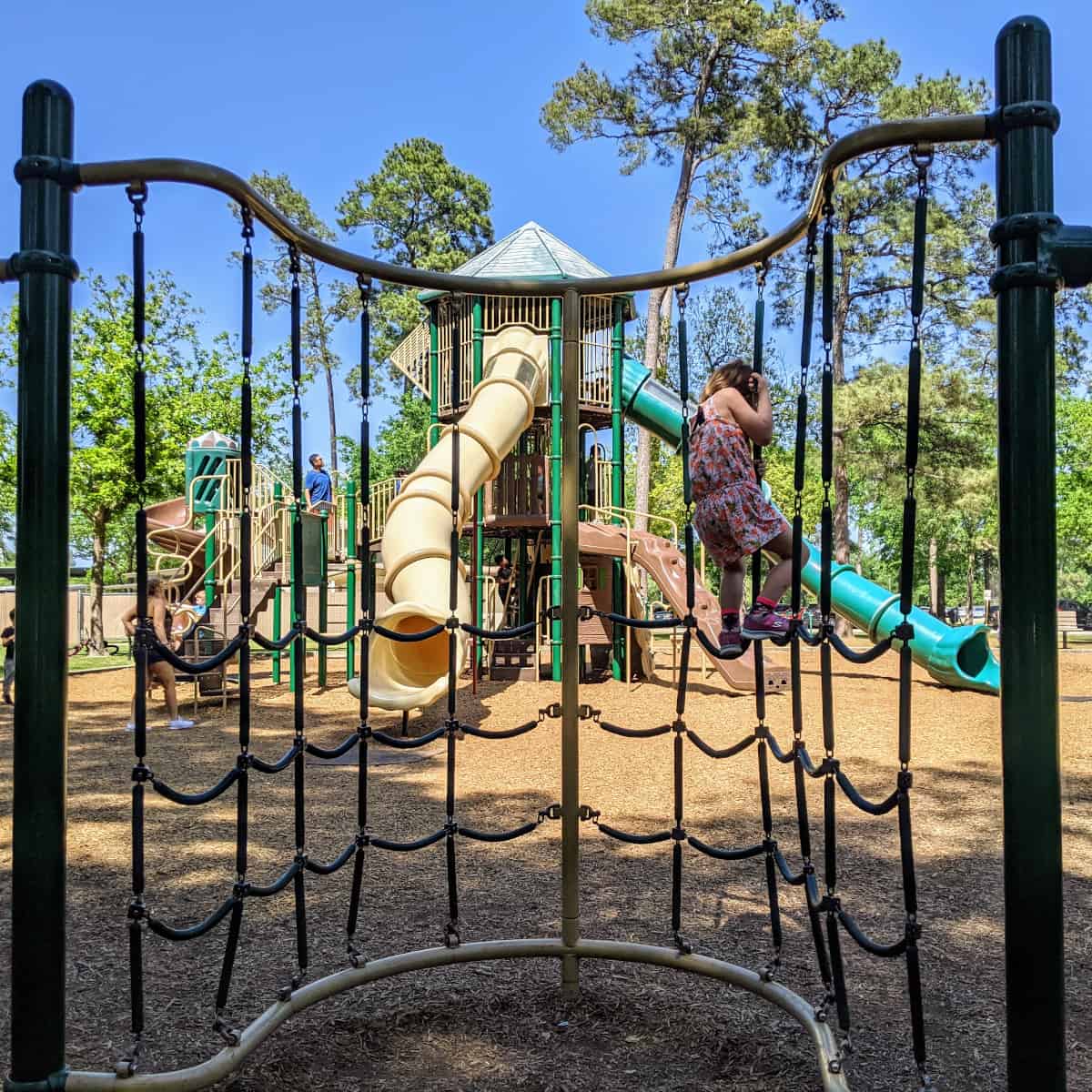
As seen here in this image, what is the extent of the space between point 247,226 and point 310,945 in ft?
8.38

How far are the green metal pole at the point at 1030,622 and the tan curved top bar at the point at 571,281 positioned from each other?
0.42 ft

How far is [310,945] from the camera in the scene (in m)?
3.69

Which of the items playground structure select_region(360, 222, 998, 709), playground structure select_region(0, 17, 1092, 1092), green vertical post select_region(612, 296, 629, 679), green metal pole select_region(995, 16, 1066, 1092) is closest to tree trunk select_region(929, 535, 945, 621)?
playground structure select_region(360, 222, 998, 709)

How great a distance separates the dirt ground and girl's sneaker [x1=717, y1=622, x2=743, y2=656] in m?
1.11

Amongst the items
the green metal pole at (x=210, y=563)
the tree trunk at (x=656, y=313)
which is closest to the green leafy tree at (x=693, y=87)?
the tree trunk at (x=656, y=313)

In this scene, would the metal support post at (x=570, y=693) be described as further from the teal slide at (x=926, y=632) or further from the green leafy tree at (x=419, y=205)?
the green leafy tree at (x=419, y=205)

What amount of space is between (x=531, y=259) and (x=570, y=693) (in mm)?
12145

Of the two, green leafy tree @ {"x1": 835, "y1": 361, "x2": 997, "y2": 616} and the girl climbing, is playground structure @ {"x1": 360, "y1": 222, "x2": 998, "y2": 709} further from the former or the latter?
green leafy tree @ {"x1": 835, "y1": 361, "x2": 997, "y2": 616}

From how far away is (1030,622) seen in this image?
1.85 meters

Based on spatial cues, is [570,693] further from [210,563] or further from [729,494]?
[210,563]

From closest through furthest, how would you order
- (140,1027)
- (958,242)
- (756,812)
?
1. (140,1027)
2. (756,812)
3. (958,242)

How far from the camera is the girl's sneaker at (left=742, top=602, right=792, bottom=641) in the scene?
306 cm

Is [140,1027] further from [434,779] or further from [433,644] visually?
[433,644]

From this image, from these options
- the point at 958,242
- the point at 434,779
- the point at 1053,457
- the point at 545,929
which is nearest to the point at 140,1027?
the point at 545,929
